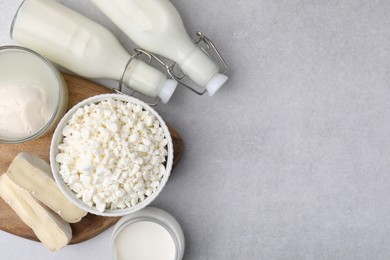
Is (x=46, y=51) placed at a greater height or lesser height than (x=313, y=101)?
lesser

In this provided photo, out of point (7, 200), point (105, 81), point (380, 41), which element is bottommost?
point (7, 200)

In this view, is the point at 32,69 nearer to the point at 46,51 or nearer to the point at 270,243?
the point at 46,51

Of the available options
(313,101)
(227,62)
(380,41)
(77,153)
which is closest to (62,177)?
(77,153)

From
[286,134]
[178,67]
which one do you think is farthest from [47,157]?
[286,134]

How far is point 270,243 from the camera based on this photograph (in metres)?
1.03

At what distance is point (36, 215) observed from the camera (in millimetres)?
948

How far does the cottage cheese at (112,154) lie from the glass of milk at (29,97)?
45 millimetres

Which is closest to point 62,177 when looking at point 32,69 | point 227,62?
point 32,69

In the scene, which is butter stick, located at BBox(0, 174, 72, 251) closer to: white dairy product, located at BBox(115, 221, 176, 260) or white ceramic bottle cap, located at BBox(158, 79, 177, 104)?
white dairy product, located at BBox(115, 221, 176, 260)

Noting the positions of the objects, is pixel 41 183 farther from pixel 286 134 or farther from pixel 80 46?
pixel 286 134

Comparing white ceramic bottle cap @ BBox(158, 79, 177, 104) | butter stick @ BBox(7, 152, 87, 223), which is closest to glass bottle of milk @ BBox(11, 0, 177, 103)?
white ceramic bottle cap @ BBox(158, 79, 177, 104)

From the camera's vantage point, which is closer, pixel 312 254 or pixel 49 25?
pixel 49 25

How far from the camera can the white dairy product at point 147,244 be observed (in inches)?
38.1

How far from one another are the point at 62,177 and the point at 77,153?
0.18 ft
